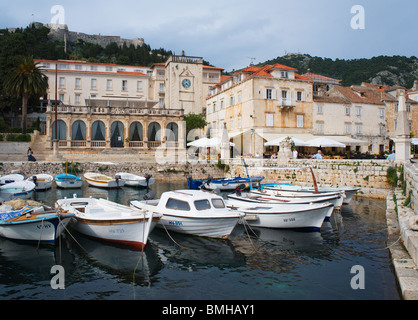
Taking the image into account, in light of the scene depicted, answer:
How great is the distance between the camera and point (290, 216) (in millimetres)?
14211

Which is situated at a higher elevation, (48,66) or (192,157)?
(48,66)

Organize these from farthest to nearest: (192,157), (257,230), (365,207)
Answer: (192,157) → (365,207) → (257,230)

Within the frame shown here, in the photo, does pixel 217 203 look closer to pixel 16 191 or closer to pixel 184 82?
pixel 16 191

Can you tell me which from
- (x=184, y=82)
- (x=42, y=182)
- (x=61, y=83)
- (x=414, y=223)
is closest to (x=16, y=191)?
(x=42, y=182)

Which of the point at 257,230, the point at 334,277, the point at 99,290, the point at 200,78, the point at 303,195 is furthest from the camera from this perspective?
the point at 200,78

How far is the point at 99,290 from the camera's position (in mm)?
8539

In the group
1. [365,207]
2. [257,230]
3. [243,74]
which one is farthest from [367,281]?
[243,74]

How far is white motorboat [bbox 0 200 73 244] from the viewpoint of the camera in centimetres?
1180

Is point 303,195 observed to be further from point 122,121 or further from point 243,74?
point 122,121

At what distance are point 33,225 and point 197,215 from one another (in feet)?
19.6

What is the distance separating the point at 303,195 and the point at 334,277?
30.2ft

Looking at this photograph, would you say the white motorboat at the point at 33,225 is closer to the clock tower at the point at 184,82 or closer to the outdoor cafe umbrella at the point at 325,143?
the outdoor cafe umbrella at the point at 325,143

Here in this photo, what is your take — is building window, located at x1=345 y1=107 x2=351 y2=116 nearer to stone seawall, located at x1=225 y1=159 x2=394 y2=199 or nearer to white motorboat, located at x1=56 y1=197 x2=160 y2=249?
stone seawall, located at x1=225 y1=159 x2=394 y2=199

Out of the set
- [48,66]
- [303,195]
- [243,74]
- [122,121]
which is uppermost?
[48,66]
